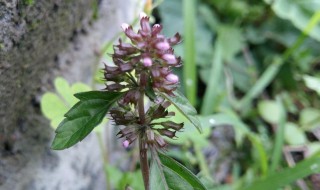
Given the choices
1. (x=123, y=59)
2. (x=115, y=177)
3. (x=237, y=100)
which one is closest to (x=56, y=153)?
(x=115, y=177)

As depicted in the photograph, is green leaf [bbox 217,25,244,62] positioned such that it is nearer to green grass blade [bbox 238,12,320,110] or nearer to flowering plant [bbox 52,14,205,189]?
green grass blade [bbox 238,12,320,110]

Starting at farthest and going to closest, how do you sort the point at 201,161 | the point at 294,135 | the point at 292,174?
the point at 294,135 < the point at 201,161 < the point at 292,174

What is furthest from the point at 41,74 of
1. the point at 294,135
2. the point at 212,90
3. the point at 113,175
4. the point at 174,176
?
the point at 294,135

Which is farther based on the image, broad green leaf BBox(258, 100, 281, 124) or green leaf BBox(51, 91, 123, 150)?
broad green leaf BBox(258, 100, 281, 124)

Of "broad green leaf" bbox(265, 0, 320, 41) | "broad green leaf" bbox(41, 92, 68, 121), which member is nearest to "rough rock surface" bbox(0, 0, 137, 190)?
"broad green leaf" bbox(41, 92, 68, 121)

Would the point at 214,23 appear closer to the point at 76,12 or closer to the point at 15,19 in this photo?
the point at 76,12

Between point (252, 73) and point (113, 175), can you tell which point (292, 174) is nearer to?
point (113, 175)
